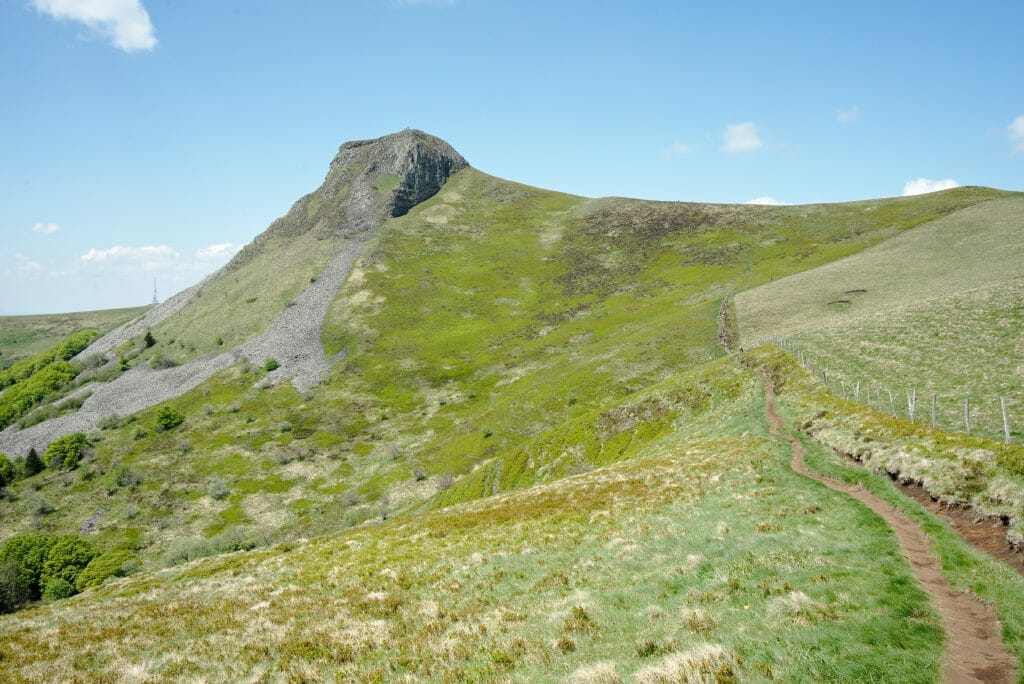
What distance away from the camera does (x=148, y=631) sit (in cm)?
1912

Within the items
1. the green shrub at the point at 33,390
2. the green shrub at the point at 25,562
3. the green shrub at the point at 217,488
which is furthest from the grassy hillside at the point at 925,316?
the green shrub at the point at 33,390

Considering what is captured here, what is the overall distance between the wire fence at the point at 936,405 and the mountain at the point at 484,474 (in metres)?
2.76

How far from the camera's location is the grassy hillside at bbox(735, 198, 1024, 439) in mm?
36812

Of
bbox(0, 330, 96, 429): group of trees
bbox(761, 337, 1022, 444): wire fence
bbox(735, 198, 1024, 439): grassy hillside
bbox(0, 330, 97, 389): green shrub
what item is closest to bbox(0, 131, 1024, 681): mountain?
bbox(761, 337, 1022, 444): wire fence

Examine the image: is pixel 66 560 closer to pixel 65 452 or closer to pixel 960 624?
pixel 65 452

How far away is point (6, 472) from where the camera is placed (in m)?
93.6

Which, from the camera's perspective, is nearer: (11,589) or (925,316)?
(925,316)

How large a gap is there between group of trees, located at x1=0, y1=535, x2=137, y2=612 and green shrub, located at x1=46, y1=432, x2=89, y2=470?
3304cm

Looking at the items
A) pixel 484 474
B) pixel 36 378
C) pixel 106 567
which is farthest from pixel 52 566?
pixel 36 378

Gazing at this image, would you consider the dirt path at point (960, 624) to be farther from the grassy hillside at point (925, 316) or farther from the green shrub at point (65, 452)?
the green shrub at point (65, 452)

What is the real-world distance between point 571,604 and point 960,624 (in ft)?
28.9

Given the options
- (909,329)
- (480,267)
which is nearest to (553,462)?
(909,329)

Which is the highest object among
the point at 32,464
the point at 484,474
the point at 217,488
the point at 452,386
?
the point at 452,386

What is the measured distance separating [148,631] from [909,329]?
6683 centimetres
